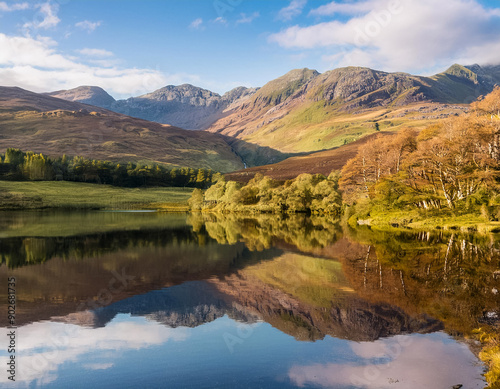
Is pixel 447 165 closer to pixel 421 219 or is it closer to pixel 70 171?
pixel 421 219

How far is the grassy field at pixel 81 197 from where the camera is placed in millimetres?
123981

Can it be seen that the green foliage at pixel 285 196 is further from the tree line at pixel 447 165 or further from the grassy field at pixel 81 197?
the tree line at pixel 447 165

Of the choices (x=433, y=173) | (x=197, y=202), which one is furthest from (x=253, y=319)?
(x=197, y=202)

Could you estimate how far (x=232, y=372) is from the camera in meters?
11.3

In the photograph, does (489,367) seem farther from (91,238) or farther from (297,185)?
(297,185)

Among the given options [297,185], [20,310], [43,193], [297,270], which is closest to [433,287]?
[297,270]

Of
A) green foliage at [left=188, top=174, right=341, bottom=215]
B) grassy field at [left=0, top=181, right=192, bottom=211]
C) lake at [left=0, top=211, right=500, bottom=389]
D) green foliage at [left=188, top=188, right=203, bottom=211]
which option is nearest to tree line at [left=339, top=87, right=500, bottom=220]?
green foliage at [left=188, top=174, right=341, bottom=215]

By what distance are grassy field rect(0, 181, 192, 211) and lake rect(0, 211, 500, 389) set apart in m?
105

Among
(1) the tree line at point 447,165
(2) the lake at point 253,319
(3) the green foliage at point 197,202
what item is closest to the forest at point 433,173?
(1) the tree line at point 447,165

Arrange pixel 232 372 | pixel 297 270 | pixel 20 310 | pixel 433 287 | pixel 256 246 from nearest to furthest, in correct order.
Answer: pixel 232 372 → pixel 20 310 → pixel 433 287 → pixel 297 270 → pixel 256 246

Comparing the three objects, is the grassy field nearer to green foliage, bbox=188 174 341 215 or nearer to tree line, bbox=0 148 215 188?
tree line, bbox=0 148 215 188

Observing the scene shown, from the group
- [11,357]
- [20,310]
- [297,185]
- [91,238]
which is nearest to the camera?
[11,357]

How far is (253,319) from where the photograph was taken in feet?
53.5

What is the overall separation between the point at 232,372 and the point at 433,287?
13.4 m
